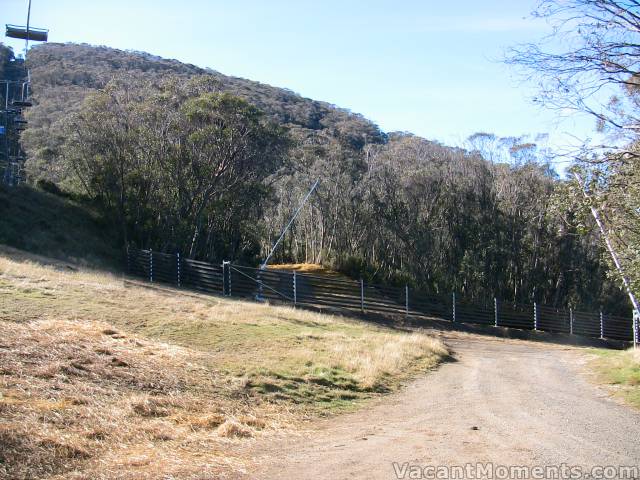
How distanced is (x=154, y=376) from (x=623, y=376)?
30.9ft

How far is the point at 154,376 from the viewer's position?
10391mm

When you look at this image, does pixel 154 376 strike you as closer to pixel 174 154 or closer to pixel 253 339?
pixel 253 339

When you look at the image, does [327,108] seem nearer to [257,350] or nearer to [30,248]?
[30,248]

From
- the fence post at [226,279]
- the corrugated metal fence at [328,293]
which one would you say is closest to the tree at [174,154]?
the corrugated metal fence at [328,293]

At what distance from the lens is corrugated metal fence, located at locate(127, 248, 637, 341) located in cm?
2823

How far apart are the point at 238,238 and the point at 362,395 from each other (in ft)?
88.1

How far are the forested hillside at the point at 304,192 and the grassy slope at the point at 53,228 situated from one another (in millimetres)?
1308

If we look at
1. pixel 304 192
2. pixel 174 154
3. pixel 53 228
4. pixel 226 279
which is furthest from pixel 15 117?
pixel 226 279

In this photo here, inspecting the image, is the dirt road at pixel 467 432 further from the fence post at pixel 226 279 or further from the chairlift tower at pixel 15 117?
the chairlift tower at pixel 15 117

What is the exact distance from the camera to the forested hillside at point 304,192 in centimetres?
3152

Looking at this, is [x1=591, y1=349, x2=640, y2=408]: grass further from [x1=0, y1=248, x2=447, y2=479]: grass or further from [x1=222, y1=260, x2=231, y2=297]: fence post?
[x1=222, y1=260, x2=231, y2=297]: fence post

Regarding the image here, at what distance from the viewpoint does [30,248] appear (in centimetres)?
3106

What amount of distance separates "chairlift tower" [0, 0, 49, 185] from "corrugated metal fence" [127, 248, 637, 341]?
12737mm

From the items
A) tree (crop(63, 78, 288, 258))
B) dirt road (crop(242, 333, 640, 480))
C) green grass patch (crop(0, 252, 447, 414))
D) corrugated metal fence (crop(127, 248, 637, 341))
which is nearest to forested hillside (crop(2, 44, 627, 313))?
tree (crop(63, 78, 288, 258))
